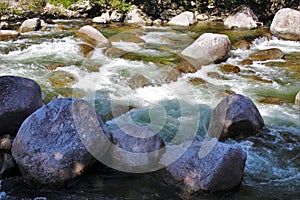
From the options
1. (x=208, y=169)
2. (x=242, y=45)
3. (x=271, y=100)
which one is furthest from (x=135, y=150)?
(x=242, y=45)

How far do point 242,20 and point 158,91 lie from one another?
8.84 meters

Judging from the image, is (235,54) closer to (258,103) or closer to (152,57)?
(152,57)

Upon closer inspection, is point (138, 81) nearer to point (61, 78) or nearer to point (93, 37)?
point (61, 78)

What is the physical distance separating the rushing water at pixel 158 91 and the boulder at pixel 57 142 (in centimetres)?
23

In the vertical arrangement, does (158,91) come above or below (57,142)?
below

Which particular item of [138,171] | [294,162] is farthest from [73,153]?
[294,162]

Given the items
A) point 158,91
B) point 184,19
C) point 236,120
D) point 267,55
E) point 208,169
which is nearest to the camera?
point 208,169

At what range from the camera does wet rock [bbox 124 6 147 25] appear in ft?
54.3

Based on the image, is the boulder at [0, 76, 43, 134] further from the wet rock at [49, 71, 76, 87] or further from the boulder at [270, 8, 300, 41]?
the boulder at [270, 8, 300, 41]

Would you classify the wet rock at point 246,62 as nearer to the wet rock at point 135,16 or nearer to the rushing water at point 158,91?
the rushing water at point 158,91

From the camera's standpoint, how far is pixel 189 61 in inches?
402

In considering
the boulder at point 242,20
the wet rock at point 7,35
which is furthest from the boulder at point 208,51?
the wet rock at point 7,35

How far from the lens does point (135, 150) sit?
16.8 feet

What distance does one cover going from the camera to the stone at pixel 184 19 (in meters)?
16.1
